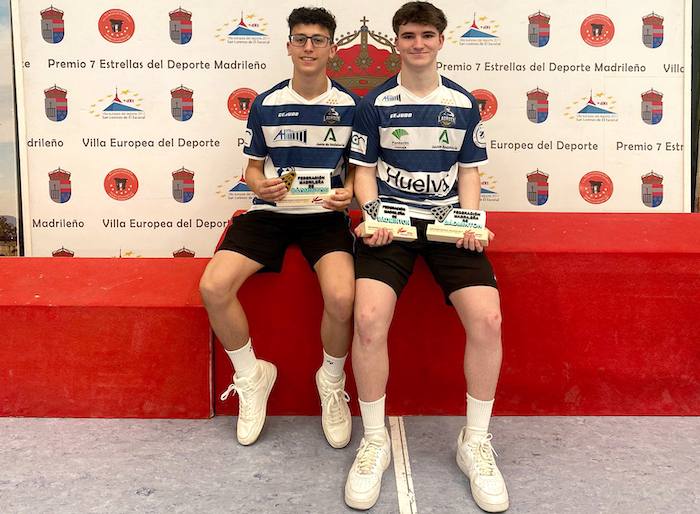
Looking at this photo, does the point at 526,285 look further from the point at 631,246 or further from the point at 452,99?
the point at 452,99

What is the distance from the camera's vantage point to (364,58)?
8.89ft

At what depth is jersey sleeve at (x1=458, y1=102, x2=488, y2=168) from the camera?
6.50 ft

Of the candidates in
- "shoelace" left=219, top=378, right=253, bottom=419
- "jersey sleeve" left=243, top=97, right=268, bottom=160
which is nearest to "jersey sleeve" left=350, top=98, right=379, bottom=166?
"jersey sleeve" left=243, top=97, right=268, bottom=160

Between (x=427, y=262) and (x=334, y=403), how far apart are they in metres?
0.53

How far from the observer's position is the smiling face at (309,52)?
2.00 metres

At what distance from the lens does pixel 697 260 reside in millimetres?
1960

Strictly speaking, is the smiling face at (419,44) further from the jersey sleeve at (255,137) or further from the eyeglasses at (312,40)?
the jersey sleeve at (255,137)

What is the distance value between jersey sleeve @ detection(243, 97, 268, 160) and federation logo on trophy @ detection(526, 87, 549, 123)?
134 cm

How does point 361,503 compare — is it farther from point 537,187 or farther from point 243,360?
point 537,187

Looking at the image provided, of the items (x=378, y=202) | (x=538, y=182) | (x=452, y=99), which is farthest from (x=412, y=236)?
(x=538, y=182)

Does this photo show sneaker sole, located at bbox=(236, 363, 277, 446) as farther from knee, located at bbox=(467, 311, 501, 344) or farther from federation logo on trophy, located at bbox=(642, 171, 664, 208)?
federation logo on trophy, located at bbox=(642, 171, 664, 208)

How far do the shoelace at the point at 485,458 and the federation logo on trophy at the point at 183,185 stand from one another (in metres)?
1.80

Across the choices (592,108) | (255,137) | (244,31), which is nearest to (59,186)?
(244,31)

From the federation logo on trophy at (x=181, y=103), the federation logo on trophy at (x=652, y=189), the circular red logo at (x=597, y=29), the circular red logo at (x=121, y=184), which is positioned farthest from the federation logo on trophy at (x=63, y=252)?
the federation logo on trophy at (x=652, y=189)
